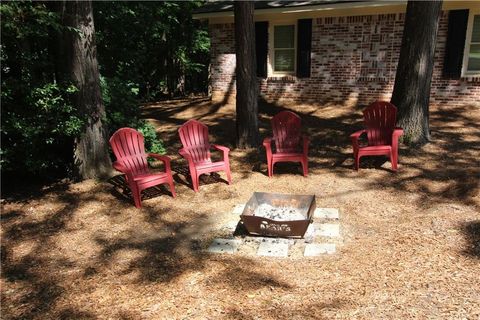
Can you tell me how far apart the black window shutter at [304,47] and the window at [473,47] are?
3.79 metres

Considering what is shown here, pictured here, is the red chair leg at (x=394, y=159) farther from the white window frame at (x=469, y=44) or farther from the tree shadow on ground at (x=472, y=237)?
the white window frame at (x=469, y=44)

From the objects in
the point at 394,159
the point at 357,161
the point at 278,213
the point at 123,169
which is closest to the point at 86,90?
the point at 123,169

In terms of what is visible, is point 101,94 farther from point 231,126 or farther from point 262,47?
point 262,47

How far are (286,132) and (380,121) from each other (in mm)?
1532

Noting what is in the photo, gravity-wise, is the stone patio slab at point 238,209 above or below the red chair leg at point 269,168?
below

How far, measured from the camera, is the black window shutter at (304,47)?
35.1ft

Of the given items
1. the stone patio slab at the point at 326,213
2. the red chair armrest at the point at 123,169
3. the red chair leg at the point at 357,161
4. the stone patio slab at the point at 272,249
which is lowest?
the stone patio slab at the point at 272,249

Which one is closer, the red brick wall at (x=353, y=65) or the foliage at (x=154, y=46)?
the foliage at (x=154, y=46)

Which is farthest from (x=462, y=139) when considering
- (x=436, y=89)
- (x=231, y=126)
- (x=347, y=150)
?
(x=231, y=126)

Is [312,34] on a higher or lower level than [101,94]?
higher

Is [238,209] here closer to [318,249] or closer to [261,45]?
[318,249]

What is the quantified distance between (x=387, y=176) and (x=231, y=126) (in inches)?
169

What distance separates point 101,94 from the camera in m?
6.13

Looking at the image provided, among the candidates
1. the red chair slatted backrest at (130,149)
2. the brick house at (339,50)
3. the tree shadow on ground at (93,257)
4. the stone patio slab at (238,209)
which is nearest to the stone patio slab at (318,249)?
the tree shadow on ground at (93,257)
